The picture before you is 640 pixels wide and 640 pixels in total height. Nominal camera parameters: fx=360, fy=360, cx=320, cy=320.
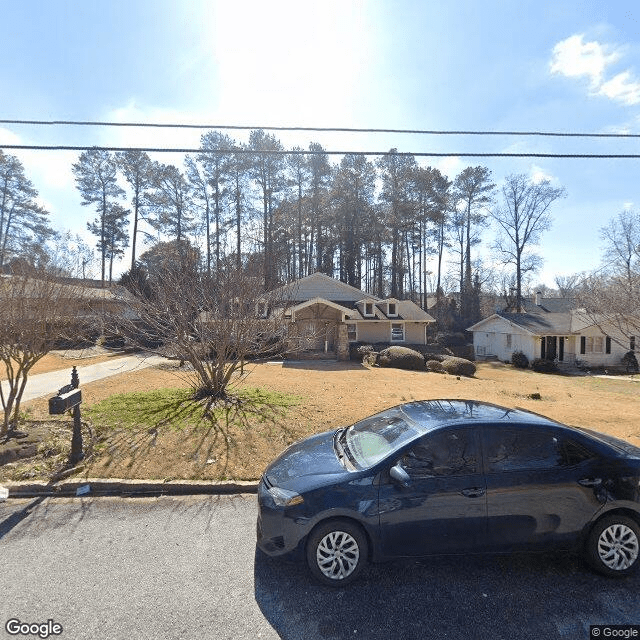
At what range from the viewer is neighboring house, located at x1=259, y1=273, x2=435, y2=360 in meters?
22.7

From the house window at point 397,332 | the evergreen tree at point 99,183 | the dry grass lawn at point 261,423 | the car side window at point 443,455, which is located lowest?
the dry grass lawn at point 261,423

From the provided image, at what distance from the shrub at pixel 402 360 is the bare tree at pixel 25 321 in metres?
15.6

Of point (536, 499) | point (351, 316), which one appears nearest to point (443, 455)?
point (536, 499)

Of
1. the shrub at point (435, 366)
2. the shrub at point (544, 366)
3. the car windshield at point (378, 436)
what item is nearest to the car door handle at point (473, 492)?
the car windshield at point (378, 436)

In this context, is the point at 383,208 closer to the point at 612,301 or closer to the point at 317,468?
the point at 612,301

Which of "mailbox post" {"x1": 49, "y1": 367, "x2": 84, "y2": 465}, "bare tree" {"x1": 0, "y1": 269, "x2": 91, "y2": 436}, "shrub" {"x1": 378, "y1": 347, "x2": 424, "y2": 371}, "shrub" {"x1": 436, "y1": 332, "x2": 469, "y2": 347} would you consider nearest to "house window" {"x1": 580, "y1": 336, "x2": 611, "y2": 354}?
"shrub" {"x1": 436, "y1": 332, "x2": 469, "y2": 347}

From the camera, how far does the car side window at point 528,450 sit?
3.24 m

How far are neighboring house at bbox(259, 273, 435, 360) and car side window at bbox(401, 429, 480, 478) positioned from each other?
709 inches

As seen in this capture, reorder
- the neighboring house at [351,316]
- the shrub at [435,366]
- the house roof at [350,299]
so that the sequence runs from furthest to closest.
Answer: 1. the house roof at [350,299]
2. the neighboring house at [351,316]
3. the shrub at [435,366]

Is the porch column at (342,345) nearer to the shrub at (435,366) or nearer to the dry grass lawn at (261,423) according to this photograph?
the shrub at (435,366)

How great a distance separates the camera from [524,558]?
3.38m

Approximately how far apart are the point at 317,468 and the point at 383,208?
3604 centimetres

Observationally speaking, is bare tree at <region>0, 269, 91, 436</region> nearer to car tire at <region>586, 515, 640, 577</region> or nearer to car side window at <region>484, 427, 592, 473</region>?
car side window at <region>484, 427, 592, 473</region>

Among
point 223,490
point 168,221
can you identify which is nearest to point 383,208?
point 168,221
